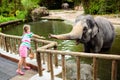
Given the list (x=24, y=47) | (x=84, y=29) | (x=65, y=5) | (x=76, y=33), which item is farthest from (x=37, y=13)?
(x=24, y=47)

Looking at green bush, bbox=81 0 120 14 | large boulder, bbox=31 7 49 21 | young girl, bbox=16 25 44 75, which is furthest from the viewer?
large boulder, bbox=31 7 49 21

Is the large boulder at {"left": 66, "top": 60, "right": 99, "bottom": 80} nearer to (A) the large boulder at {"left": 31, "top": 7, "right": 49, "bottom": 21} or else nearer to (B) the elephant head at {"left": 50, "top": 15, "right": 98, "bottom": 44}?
(B) the elephant head at {"left": 50, "top": 15, "right": 98, "bottom": 44}

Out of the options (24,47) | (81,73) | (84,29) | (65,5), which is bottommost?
(81,73)

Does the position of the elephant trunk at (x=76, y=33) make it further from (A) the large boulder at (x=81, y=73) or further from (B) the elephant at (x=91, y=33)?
(A) the large boulder at (x=81, y=73)

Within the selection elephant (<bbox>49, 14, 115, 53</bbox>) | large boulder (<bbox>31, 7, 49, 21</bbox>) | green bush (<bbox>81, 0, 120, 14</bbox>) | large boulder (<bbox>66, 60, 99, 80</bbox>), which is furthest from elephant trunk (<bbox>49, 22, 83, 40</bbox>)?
large boulder (<bbox>31, 7, 49, 21</bbox>)

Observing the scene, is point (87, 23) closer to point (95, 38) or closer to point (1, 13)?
point (95, 38)

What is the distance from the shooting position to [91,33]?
275 inches

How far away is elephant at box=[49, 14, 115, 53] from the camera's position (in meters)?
6.39

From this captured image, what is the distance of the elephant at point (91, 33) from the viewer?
21.0 ft

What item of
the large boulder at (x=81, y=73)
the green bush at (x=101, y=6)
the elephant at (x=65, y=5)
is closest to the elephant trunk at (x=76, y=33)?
the large boulder at (x=81, y=73)

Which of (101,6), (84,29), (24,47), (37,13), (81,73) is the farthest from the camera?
(37,13)

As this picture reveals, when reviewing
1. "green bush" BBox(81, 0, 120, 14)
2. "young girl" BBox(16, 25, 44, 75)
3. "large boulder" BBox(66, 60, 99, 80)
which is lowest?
"large boulder" BBox(66, 60, 99, 80)

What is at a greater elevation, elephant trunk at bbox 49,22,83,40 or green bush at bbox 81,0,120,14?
green bush at bbox 81,0,120,14

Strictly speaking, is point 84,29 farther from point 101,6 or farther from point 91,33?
point 101,6
